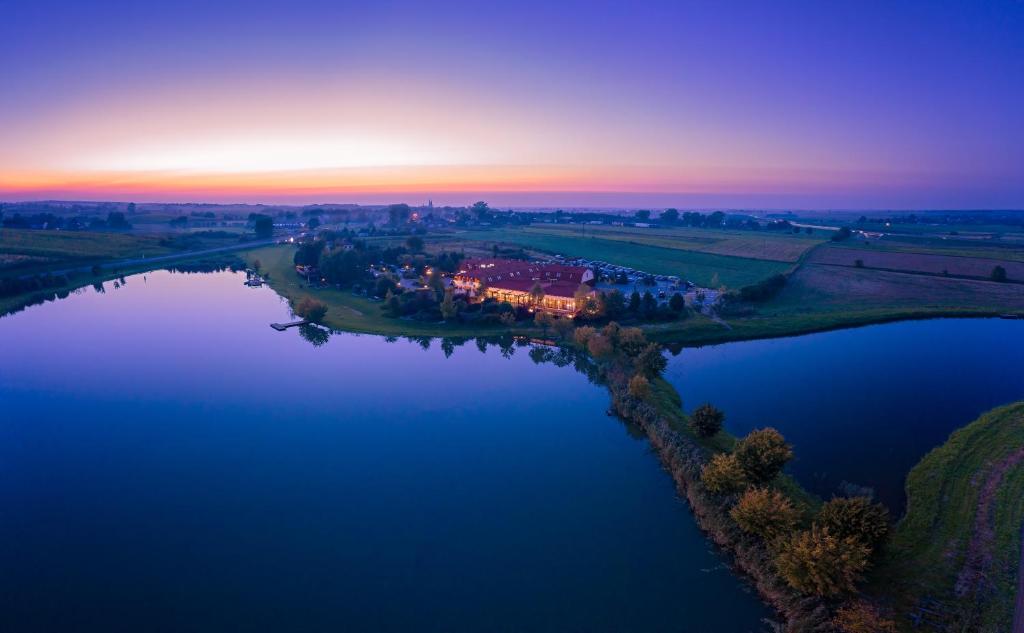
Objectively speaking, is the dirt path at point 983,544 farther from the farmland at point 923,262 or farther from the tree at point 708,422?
the farmland at point 923,262

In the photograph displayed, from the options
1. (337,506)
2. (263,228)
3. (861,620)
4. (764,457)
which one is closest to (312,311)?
(337,506)

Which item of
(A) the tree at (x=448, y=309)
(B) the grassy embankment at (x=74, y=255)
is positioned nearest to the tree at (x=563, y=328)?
(A) the tree at (x=448, y=309)

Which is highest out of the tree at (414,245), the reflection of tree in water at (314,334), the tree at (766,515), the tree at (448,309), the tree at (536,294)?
the tree at (414,245)

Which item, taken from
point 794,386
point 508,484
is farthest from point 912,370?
point 508,484

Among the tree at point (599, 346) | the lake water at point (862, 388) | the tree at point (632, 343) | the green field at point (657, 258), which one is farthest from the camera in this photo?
the green field at point (657, 258)

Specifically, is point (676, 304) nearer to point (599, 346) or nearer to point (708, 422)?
point (599, 346)

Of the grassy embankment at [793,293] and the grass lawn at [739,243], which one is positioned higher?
the grass lawn at [739,243]

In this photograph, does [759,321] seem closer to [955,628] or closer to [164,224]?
[955,628]

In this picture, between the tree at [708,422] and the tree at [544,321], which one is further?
the tree at [544,321]

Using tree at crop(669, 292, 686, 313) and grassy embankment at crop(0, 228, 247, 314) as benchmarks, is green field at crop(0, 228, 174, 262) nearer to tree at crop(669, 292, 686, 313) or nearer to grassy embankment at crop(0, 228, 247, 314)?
grassy embankment at crop(0, 228, 247, 314)
